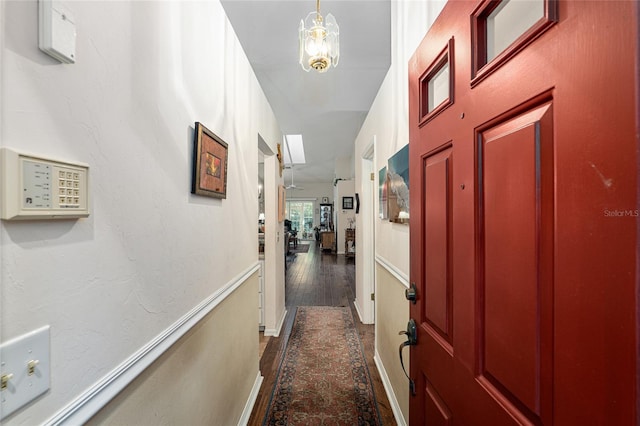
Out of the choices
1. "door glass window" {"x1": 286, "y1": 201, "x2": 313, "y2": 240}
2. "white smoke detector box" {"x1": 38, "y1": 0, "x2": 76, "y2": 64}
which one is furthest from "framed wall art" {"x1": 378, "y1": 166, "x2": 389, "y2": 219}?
"door glass window" {"x1": 286, "y1": 201, "x2": 313, "y2": 240}

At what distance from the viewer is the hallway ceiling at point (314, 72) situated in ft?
7.34

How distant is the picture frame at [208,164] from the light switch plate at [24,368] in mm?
703

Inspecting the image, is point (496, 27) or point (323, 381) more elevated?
point (496, 27)

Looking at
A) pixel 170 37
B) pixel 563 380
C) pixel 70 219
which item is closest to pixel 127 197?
pixel 70 219

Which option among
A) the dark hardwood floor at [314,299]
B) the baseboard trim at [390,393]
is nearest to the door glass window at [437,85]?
the baseboard trim at [390,393]

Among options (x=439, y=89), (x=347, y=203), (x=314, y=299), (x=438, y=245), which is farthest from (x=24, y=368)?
(x=347, y=203)

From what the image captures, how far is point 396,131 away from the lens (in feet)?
6.15

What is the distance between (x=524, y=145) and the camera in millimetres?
563

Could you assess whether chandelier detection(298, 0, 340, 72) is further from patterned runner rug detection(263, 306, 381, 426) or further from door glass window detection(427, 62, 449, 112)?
patterned runner rug detection(263, 306, 381, 426)

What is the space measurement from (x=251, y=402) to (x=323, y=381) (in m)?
0.60

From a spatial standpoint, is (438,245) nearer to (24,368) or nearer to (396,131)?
(24,368)

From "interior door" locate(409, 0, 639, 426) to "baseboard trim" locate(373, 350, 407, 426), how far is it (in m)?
1.05

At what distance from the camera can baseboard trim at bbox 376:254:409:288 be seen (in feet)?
5.45

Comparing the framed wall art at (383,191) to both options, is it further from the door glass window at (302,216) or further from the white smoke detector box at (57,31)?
the door glass window at (302,216)
